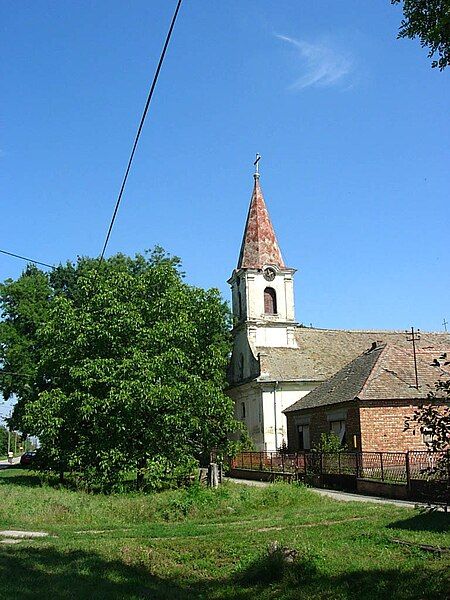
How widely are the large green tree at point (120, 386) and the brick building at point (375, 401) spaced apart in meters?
5.32

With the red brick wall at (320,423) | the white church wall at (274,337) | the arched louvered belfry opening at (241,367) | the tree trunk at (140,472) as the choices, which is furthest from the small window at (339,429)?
the arched louvered belfry opening at (241,367)

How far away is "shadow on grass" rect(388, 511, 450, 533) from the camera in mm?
12617

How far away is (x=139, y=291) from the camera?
29.0 m

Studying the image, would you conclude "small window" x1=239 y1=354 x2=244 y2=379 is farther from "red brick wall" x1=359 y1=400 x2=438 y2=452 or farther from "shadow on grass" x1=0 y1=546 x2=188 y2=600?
"shadow on grass" x1=0 y1=546 x2=188 y2=600

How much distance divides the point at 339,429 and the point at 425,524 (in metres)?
16.7

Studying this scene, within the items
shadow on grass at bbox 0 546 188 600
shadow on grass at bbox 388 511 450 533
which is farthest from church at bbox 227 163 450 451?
shadow on grass at bbox 0 546 188 600

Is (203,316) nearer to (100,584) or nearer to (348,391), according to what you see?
(348,391)

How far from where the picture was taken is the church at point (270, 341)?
156 feet

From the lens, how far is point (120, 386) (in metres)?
25.3

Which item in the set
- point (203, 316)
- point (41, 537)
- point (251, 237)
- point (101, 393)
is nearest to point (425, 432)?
point (41, 537)

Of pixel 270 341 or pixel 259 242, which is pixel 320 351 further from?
pixel 259 242

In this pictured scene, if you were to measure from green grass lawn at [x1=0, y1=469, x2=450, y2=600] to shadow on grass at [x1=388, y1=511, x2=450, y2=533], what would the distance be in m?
0.02

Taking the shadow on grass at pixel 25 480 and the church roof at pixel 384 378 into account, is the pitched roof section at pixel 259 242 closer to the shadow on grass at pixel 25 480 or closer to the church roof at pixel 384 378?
the church roof at pixel 384 378

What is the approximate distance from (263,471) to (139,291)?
10.9 metres
